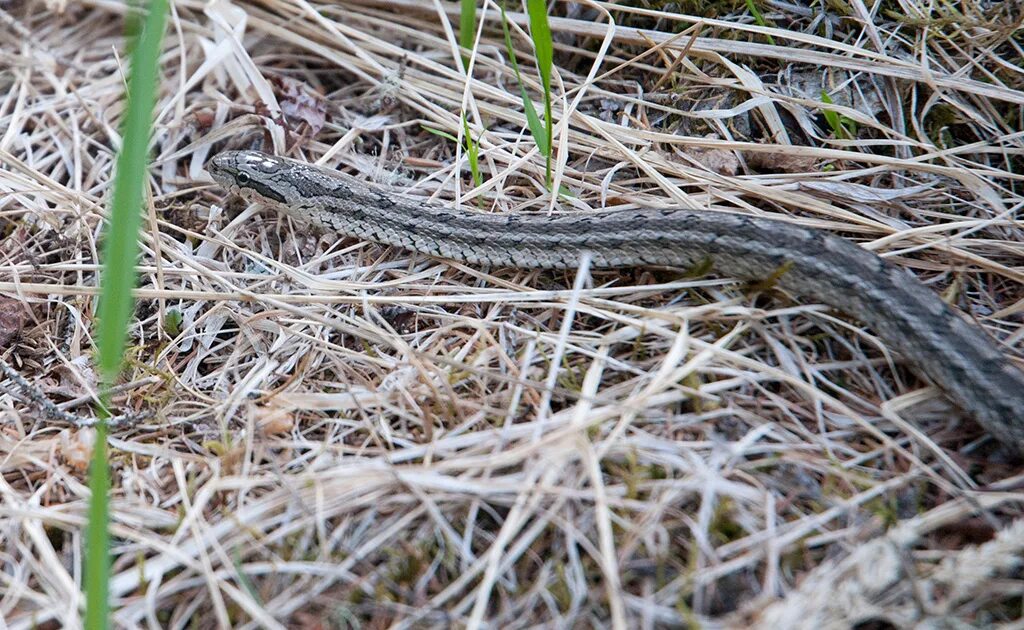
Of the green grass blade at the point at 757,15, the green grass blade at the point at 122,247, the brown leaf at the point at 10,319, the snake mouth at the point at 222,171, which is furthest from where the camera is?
the snake mouth at the point at 222,171

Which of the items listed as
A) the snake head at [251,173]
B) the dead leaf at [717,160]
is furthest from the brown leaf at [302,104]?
the dead leaf at [717,160]

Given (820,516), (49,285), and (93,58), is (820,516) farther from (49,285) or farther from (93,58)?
(93,58)

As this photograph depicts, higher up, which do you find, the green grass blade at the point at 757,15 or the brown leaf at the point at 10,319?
the green grass blade at the point at 757,15

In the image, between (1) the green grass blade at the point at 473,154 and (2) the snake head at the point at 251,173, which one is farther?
(2) the snake head at the point at 251,173

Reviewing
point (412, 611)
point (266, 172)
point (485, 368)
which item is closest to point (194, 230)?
point (266, 172)

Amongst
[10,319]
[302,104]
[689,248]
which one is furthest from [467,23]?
[10,319]

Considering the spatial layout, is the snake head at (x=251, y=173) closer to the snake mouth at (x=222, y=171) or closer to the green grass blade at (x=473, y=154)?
the snake mouth at (x=222, y=171)

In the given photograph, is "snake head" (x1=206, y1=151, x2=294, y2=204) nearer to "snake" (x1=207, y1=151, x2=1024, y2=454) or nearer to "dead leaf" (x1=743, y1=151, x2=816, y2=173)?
"snake" (x1=207, y1=151, x2=1024, y2=454)
